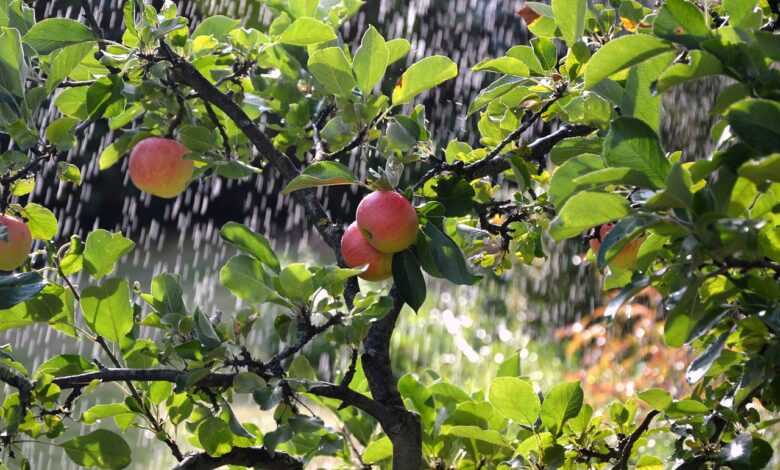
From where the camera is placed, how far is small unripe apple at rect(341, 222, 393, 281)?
2.84 feet

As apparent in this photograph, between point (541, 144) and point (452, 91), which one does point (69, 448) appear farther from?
point (452, 91)

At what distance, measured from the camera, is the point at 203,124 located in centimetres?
117

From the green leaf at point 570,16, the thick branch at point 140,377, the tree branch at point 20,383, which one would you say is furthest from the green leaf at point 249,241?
the green leaf at point 570,16

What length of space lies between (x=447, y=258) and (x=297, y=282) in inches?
5.2

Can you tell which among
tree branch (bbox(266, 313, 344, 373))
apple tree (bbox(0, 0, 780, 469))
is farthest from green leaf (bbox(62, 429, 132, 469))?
tree branch (bbox(266, 313, 344, 373))

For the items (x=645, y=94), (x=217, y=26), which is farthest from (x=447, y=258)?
(x=217, y=26)

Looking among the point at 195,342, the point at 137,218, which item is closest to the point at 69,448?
the point at 195,342

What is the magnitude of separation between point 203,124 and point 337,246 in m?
0.27

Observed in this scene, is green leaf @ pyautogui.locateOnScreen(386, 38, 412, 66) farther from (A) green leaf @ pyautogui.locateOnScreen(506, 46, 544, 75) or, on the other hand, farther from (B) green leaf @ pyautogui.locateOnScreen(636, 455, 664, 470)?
(B) green leaf @ pyautogui.locateOnScreen(636, 455, 664, 470)

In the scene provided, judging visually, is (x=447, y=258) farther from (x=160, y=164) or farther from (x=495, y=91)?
(x=160, y=164)

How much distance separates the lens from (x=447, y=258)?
0.82 metres

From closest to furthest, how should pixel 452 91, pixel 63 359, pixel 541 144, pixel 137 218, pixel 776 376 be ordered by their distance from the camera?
pixel 776 376
pixel 63 359
pixel 541 144
pixel 452 91
pixel 137 218

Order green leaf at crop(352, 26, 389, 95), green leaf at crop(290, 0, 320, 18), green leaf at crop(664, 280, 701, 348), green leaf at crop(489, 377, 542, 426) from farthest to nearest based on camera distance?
1. green leaf at crop(290, 0, 320, 18)
2. green leaf at crop(489, 377, 542, 426)
3. green leaf at crop(352, 26, 389, 95)
4. green leaf at crop(664, 280, 701, 348)

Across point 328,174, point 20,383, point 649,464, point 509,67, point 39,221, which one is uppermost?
point 509,67
